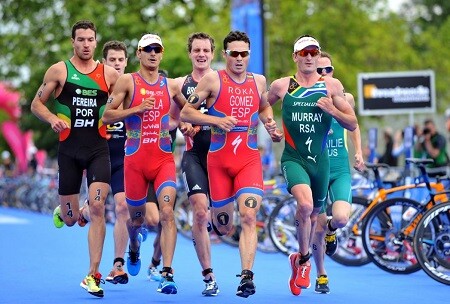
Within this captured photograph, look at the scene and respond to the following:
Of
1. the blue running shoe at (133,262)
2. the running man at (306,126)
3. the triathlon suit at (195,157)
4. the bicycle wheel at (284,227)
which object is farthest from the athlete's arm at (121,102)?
the bicycle wheel at (284,227)

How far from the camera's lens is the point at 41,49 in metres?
43.6

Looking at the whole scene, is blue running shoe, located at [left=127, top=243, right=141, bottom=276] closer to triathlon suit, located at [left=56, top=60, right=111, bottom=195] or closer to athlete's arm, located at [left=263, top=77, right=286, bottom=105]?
triathlon suit, located at [left=56, top=60, right=111, bottom=195]

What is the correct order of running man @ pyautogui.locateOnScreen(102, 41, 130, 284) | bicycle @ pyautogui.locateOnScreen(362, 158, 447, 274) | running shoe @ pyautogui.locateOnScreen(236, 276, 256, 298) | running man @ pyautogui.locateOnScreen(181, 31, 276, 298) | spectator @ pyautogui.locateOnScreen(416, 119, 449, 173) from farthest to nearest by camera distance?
spectator @ pyautogui.locateOnScreen(416, 119, 449, 173)
bicycle @ pyautogui.locateOnScreen(362, 158, 447, 274)
running man @ pyautogui.locateOnScreen(102, 41, 130, 284)
running man @ pyautogui.locateOnScreen(181, 31, 276, 298)
running shoe @ pyautogui.locateOnScreen(236, 276, 256, 298)

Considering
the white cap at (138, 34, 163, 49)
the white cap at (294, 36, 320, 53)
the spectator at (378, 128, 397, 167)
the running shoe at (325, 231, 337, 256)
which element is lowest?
the running shoe at (325, 231, 337, 256)

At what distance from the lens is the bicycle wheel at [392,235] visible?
14984 millimetres

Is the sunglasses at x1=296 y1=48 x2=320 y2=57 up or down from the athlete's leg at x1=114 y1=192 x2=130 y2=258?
up

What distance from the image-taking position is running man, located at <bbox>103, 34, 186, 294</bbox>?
12.7 metres

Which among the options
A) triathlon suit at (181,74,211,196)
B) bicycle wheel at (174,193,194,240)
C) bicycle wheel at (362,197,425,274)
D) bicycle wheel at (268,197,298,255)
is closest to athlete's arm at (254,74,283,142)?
triathlon suit at (181,74,211,196)

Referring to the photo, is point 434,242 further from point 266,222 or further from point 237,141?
point 266,222

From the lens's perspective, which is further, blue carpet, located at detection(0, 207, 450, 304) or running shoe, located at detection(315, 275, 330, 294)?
running shoe, located at detection(315, 275, 330, 294)

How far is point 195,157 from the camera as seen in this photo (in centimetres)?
1352

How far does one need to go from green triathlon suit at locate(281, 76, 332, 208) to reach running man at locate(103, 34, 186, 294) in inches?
42.6

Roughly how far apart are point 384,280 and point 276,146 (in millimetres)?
33146

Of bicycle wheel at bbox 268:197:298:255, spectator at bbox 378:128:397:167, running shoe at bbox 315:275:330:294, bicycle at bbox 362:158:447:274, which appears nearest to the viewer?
running shoe at bbox 315:275:330:294
